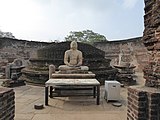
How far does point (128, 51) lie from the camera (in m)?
15.8

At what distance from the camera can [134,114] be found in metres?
3.02

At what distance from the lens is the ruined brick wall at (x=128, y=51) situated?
1443cm

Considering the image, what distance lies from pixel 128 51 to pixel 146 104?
1327cm

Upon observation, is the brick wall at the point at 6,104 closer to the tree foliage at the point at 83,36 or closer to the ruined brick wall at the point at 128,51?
the ruined brick wall at the point at 128,51

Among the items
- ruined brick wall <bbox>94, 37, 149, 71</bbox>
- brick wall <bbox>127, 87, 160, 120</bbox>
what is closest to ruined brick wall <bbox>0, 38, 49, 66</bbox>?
ruined brick wall <bbox>94, 37, 149, 71</bbox>

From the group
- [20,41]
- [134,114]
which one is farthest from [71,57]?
[20,41]

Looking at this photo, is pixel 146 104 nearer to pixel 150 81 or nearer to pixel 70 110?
pixel 150 81

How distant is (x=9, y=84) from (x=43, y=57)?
99.0 inches

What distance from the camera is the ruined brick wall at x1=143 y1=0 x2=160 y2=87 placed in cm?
309

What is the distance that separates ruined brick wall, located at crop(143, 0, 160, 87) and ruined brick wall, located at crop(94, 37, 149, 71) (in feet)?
34.0

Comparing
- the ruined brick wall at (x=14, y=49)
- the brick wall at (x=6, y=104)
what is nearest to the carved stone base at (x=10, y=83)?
the brick wall at (x=6, y=104)

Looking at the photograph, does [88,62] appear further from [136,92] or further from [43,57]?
[136,92]

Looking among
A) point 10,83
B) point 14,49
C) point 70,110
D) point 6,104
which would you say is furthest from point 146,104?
point 14,49

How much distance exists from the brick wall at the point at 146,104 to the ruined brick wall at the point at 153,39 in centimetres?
36
